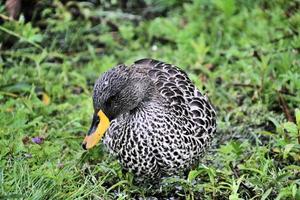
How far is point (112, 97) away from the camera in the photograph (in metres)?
4.17

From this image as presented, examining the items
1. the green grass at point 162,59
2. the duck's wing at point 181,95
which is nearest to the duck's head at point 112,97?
the duck's wing at point 181,95

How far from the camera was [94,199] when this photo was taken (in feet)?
13.7

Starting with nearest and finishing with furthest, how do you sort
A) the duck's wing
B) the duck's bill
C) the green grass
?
1. the duck's bill
2. the green grass
3. the duck's wing

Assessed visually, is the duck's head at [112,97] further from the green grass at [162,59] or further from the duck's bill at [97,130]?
the green grass at [162,59]

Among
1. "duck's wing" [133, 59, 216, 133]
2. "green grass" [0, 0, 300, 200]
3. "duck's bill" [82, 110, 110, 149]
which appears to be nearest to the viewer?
"duck's bill" [82, 110, 110, 149]

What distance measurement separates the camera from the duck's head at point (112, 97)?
4117 mm

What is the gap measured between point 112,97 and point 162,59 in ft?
7.89

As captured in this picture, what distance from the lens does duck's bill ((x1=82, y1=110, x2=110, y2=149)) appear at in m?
4.11

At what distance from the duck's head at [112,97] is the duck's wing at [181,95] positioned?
0.20 metres

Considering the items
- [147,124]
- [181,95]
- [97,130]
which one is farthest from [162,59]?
[97,130]

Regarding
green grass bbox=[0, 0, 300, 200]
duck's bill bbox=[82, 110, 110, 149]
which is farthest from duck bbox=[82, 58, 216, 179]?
green grass bbox=[0, 0, 300, 200]

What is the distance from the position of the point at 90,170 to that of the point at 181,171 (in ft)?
1.90

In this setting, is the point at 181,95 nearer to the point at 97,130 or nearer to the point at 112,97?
the point at 112,97

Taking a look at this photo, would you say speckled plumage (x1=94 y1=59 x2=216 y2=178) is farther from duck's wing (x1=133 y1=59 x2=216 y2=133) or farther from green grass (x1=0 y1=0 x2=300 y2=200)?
green grass (x1=0 y1=0 x2=300 y2=200)
